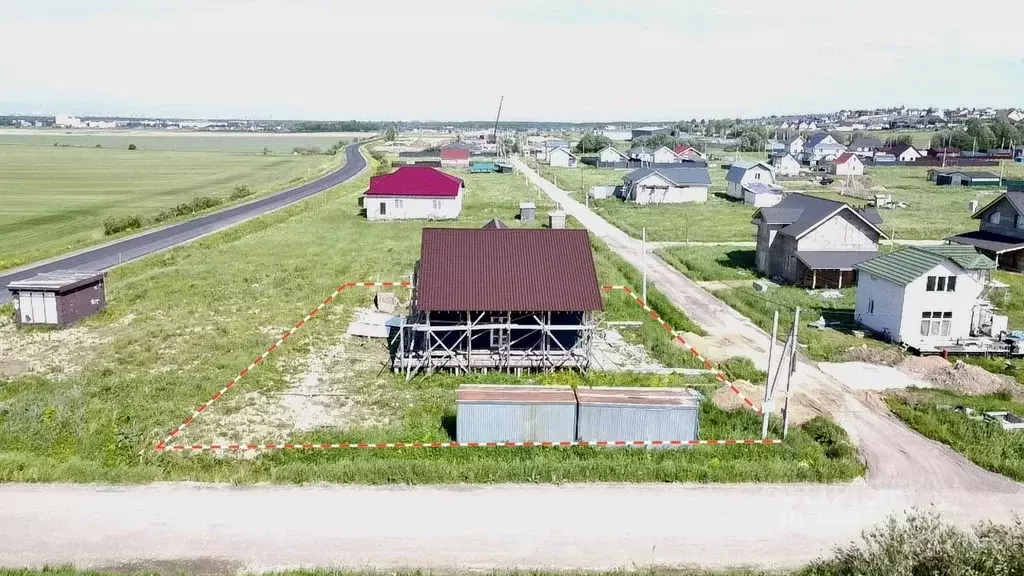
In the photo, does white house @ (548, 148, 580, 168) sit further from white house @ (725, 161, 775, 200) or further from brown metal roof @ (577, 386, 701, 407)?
brown metal roof @ (577, 386, 701, 407)

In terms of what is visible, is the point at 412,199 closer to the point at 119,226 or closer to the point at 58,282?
the point at 119,226

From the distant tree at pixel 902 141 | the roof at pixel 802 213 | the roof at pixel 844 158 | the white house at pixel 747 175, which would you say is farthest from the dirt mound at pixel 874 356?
the distant tree at pixel 902 141

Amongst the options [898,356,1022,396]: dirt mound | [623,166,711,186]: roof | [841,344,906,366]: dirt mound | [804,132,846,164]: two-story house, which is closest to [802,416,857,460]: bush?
[898,356,1022,396]: dirt mound

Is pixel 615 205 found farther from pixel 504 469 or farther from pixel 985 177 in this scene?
pixel 504 469

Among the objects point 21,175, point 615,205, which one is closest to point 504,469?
point 615,205

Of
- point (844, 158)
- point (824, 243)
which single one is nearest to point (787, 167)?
point (844, 158)
